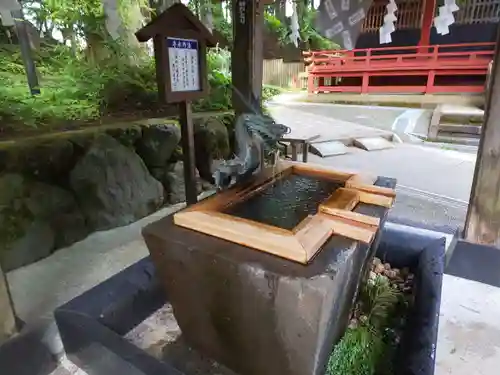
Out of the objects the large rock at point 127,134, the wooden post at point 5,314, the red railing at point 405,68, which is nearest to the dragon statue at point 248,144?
the wooden post at point 5,314

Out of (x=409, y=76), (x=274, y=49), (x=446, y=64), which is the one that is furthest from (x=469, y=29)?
(x=274, y=49)

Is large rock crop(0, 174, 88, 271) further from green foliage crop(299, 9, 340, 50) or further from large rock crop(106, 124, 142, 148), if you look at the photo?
green foliage crop(299, 9, 340, 50)

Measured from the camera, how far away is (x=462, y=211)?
130 inches

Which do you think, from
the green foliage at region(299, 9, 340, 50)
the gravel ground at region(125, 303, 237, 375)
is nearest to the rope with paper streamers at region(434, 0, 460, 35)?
the gravel ground at region(125, 303, 237, 375)

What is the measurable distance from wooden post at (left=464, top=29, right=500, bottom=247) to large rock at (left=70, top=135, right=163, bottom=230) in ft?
8.76

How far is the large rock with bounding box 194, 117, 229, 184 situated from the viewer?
3793 mm

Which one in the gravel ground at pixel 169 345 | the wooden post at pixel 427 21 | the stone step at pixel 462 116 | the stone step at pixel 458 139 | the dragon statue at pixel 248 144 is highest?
the wooden post at pixel 427 21

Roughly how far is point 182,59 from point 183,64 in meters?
0.03

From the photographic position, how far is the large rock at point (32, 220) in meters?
2.37

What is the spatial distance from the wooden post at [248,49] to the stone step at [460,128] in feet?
18.3

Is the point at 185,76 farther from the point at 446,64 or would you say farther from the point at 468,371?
the point at 446,64

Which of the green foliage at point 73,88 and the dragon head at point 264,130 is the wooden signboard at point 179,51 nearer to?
the dragon head at point 264,130

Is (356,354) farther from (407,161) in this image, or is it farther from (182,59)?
(407,161)

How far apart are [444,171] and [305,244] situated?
450 centimetres
